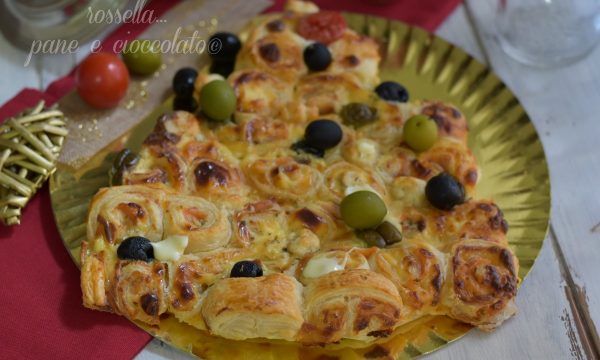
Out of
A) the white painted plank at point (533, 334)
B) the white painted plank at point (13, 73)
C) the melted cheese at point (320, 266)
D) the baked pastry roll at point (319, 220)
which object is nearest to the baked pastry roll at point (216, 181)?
the baked pastry roll at point (319, 220)

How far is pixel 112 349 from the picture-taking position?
3.24 metres

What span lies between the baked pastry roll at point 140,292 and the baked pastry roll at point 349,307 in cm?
62

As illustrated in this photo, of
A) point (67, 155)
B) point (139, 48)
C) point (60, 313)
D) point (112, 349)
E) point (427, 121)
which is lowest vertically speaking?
point (112, 349)

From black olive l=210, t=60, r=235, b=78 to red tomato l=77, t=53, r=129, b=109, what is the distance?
1.69ft

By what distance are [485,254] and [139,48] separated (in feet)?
7.68

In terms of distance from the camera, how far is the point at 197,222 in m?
3.36

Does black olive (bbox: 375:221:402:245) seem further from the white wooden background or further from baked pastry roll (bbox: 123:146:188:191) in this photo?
baked pastry roll (bbox: 123:146:188:191)

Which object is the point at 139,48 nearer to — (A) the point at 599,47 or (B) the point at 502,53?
(B) the point at 502,53

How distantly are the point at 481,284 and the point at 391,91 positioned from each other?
50.2 inches

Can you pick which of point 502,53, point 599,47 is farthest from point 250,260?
point 599,47

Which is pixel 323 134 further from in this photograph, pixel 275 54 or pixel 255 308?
pixel 255 308

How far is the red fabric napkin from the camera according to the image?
3236mm

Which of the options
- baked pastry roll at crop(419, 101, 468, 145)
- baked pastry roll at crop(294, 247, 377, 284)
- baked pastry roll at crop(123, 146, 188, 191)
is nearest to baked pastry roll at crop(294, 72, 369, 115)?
baked pastry roll at crop(419, 101, 468, 145)

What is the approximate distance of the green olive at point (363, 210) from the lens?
3355 millimetres
